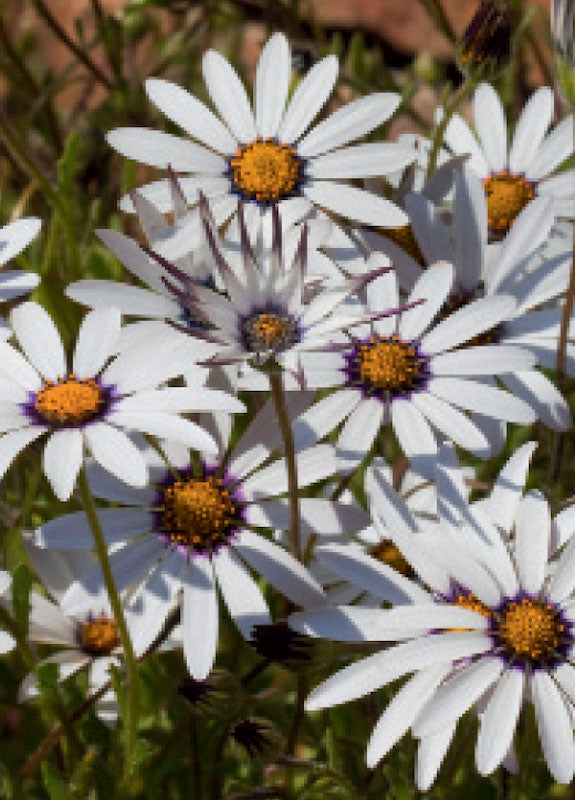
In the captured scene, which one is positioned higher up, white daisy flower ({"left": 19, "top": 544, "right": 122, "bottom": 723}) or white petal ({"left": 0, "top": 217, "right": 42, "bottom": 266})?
white petal ({"left": 0, "top": 217, "right": 42, "bottom": 266})

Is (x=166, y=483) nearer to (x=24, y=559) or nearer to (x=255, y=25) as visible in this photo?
(x=24, y=559)

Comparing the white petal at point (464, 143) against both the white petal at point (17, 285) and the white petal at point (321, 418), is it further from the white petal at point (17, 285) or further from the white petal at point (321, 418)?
the white petal at point (17, 285)

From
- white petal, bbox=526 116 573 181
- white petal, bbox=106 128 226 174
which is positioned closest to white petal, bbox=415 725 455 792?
white petal, bbox=106 128 226 174

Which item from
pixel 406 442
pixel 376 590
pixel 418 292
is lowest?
pixel 376 590

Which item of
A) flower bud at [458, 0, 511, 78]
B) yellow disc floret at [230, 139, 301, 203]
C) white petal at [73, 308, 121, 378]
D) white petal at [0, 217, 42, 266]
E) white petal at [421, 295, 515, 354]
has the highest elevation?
flower bud at [458, 0, 511, 78]

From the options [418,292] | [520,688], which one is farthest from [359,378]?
[520,688]

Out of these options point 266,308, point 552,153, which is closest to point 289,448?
point 266,308

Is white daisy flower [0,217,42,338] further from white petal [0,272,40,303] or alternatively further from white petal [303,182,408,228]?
white petal [303,182,408,228]

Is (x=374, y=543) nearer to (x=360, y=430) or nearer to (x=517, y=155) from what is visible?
(x=360, y=430)
